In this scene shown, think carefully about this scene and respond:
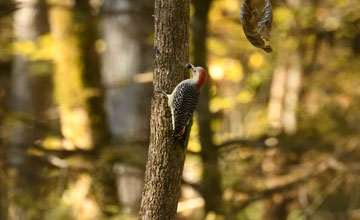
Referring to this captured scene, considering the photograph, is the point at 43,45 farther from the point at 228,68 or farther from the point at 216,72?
the point at 228,68

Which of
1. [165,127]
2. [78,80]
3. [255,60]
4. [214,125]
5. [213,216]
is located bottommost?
[213,216]

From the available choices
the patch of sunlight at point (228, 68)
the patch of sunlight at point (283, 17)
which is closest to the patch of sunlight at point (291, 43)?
the patch of sunlight at point (283, 17)

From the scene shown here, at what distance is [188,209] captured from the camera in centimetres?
673

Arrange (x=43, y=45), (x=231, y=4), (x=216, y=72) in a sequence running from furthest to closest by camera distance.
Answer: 1. (x=231, y=4)
2. (x=216, y=72)
3. (x=43, y=45)

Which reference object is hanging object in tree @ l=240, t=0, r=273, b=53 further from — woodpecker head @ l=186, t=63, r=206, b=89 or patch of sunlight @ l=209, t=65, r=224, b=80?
patch of sunlight @ l=209, t=65, r=224, b=80

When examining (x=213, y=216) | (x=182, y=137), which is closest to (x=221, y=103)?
(x=213, y=216)

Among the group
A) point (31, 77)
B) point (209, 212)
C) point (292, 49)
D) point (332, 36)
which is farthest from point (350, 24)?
point (31, 77)

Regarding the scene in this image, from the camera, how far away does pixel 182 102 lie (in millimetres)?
2809

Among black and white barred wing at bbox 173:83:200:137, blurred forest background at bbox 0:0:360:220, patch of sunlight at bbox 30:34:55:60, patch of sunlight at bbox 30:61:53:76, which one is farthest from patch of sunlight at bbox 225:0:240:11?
black and white barred wing at bbox 173:83:200:137

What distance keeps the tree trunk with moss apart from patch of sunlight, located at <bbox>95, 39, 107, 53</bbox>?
154 millimetres

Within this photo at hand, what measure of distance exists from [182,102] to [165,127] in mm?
283

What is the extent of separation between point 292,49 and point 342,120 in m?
1.92

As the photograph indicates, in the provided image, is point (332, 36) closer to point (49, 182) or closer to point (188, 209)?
point (188, 209)

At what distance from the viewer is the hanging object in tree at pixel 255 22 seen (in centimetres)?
247
